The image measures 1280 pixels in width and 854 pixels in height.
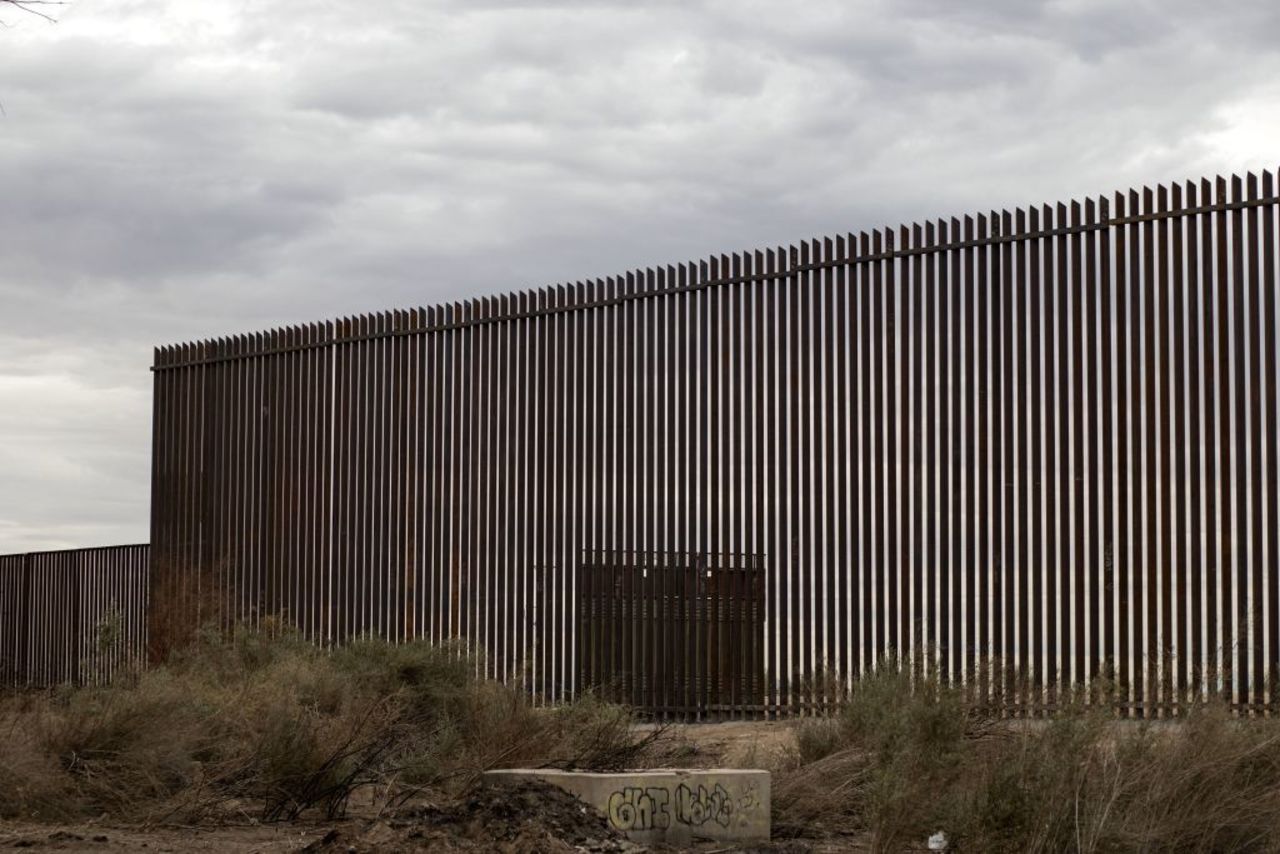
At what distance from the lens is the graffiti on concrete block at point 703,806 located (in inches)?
364

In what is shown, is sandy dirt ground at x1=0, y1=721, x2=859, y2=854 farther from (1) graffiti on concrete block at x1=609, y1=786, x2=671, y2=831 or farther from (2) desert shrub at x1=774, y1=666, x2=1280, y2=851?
(2) desert shrub at x1=774, y1=666, x2=1280, y2=851

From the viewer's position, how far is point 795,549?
51.6ft

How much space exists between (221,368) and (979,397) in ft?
36.0

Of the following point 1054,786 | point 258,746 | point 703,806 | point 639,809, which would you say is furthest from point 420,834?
point 1054,786

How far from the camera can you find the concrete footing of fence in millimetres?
9000

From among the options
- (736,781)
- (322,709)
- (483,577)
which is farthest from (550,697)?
(736,781)

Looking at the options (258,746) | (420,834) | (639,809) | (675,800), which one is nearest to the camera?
(420,834)

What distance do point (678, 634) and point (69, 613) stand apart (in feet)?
42.6

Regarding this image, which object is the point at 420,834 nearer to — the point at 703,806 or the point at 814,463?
the point at 703,806

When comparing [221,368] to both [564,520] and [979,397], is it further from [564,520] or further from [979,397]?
[979,397]

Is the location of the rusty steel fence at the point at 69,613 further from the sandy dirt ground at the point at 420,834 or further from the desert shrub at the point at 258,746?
the sandy dirt ground at the point at 420,834

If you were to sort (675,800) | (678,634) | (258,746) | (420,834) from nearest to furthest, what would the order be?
1. (420,834)
2. (675,800)
3. (258,746)
4. (678,634)

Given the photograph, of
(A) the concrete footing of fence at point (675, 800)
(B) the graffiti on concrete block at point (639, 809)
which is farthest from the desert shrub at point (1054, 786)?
(B) the graffiti on concrete block at point (639, 809)

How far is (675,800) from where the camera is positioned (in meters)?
9.23
